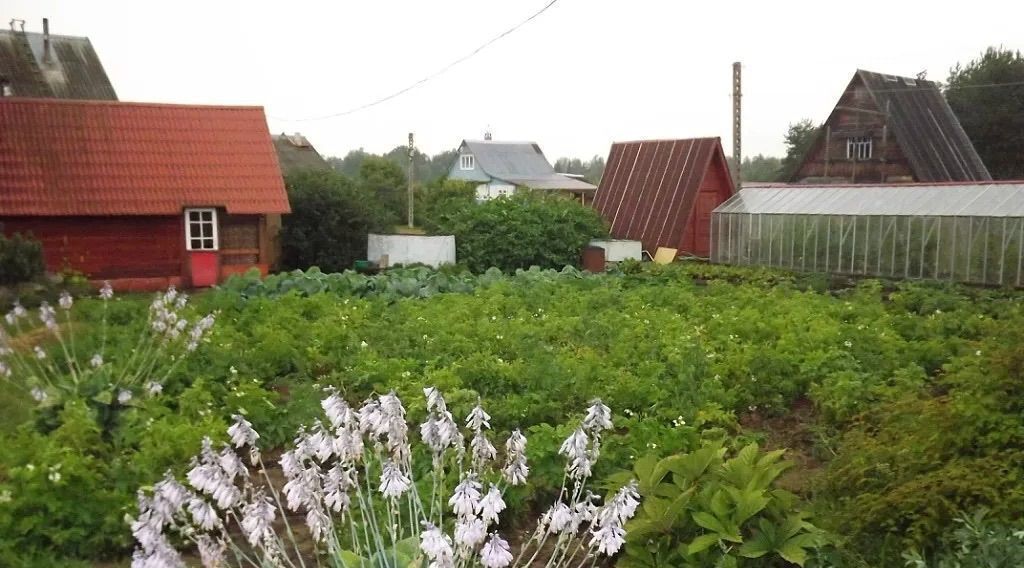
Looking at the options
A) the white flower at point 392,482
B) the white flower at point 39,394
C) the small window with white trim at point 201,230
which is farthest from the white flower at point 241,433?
the small window with white trim at point 201,230

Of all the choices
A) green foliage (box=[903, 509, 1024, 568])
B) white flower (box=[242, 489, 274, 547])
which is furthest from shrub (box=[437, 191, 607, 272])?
white flower (box=[242, 489, 274, 547])

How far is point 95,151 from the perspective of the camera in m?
18.9

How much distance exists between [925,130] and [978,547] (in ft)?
104

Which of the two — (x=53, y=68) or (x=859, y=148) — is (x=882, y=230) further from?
(x=53, y=68)

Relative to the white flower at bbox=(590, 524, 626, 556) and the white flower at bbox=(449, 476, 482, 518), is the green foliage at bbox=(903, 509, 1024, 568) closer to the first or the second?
the white flower at bbox=(590, 524, 626, 556)

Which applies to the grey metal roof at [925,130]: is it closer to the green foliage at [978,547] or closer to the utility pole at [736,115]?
the utility pole at [736,115]

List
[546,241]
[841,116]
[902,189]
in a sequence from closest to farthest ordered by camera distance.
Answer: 1. [902,189]
2. [546,241]
3. [841,116]

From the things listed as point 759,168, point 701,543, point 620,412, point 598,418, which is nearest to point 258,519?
point 598,418

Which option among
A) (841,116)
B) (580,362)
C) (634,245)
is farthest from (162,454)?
(841,116)

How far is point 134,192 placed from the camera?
60.5ft

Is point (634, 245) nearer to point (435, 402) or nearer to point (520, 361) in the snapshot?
point (520, 361)

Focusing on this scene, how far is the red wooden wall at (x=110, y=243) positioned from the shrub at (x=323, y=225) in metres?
2.93

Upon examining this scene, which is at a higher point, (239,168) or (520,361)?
(239,168)

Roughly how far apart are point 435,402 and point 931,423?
3.11 metres
